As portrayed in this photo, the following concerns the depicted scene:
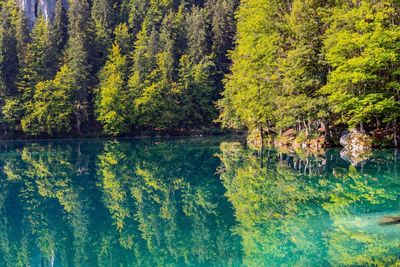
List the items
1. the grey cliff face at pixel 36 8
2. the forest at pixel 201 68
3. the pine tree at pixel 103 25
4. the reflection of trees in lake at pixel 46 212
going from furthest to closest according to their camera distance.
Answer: the grey cliff face at pixel 36 8 → the pine tree at pixel 103 25 → the forest at pixel 201 68 → the reflection of trees in lake at pixel 46 212

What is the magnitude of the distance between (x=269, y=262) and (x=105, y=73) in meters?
58.6

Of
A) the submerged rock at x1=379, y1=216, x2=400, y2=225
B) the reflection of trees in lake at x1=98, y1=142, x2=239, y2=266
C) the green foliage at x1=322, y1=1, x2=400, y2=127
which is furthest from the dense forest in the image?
the submerged rock at x1=379, y1=216, x2=400, y2=225

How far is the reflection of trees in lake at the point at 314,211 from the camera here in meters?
8.52

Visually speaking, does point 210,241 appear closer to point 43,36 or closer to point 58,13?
point 43,36

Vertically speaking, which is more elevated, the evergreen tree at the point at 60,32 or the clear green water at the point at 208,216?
the evergreen tree at the point at 60,32

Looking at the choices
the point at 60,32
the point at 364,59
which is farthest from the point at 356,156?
the point at 60,32

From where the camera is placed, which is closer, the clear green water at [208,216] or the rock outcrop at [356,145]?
the clear green water at [208,216]

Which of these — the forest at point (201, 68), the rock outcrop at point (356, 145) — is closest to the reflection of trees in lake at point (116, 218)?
the rock outcrop at point (356, 145)

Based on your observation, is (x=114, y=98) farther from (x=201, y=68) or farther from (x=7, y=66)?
(x=7, y=66)

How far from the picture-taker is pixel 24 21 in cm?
6906

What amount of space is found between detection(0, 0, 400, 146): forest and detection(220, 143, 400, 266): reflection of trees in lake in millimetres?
7671

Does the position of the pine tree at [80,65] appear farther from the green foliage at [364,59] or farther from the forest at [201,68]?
the green foliage at [364,59]

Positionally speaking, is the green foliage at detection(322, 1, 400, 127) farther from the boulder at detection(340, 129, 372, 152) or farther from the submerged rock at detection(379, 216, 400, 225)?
the submerged rock at detection(379, 216, 400, 225)

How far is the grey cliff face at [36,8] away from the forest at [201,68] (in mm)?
3702
